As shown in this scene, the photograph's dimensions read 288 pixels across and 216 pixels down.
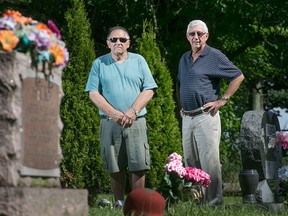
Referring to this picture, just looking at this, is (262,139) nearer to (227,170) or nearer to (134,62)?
(134,62)

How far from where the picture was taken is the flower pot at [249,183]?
1296cm

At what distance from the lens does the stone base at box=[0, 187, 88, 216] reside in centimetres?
585

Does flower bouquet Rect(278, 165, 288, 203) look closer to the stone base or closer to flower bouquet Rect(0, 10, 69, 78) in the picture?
the stone base

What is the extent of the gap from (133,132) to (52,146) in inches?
123

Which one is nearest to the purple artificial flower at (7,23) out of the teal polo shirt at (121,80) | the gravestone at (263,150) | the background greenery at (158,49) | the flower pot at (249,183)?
the teal polo shirt at (121,80)

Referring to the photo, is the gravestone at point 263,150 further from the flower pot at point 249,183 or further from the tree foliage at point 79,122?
the tree foliage at point 79,122

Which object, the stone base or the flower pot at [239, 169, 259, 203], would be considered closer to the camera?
the stone base

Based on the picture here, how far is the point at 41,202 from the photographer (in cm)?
600

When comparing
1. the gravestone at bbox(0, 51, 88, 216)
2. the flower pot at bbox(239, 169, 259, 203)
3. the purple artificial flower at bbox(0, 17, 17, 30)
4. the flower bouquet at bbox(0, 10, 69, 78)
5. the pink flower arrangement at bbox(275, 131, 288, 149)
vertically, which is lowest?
the flower pot at bbox(239, 169, 259, 203)

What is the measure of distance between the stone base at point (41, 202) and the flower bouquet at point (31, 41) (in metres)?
0.83

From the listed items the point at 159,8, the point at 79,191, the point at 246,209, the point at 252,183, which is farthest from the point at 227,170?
the point at 79,191

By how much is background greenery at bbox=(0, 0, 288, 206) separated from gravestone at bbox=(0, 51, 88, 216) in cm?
599

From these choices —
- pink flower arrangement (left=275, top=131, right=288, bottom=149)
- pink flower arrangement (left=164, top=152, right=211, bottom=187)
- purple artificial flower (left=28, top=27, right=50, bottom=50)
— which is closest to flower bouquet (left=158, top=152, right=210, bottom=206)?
pink flower arrangement (left=164, top=152, right=211, bottom=187)

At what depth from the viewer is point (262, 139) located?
1259cm
